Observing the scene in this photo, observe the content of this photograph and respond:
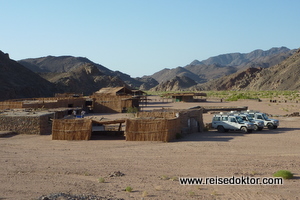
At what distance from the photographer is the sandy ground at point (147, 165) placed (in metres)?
12.4

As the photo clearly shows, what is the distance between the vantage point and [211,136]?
25.5m

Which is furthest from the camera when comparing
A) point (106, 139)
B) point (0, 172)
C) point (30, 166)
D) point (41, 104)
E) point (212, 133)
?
point (41, 104)

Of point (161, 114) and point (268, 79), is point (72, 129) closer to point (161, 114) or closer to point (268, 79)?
point (161, 114)

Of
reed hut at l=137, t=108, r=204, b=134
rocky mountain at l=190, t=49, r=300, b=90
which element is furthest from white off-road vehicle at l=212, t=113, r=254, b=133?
rocky mountain at l=190, t=49, r=300, b=90

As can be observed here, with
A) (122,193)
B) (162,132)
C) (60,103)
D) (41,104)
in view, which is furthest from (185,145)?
(60,103)

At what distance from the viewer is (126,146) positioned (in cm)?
2155

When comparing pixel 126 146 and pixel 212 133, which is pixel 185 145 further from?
pixel 212 133

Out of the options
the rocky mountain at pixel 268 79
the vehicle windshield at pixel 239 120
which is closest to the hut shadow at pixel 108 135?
the vehicle windshield at pixel 239 120

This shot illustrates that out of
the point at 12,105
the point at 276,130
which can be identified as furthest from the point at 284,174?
the point at 12,105

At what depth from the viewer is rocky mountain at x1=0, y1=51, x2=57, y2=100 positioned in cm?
7994

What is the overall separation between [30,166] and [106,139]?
8.53 metres

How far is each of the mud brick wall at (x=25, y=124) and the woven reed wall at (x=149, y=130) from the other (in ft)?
22.7

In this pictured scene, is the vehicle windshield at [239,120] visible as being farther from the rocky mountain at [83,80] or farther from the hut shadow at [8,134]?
the rocky mountain at [83,80]

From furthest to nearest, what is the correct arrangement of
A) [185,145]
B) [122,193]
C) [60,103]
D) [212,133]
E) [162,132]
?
[60,103]
[212,133]
[162,132]
[185,145]
[122,193]
